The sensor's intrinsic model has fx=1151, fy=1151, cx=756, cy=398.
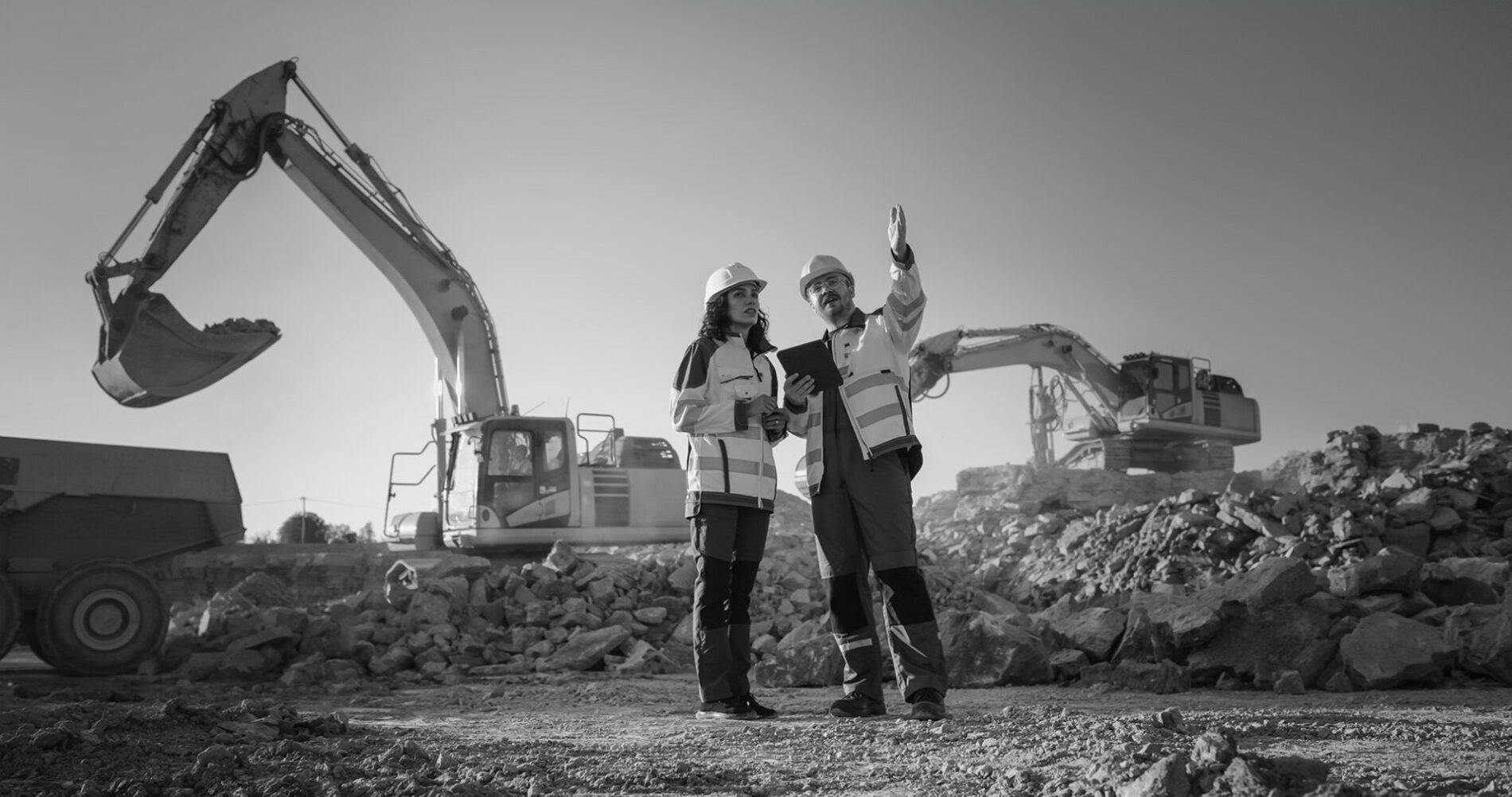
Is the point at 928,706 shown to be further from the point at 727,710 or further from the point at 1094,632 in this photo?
the point at 1094,632

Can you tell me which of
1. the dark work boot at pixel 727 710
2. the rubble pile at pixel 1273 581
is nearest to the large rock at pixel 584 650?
the rubble pile at pixel 1273 581

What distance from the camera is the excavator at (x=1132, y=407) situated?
18750 mm

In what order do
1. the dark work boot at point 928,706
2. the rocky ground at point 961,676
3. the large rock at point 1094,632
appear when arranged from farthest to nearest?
the large rock at point 1094,632 → the dark work boot at point 928,706 → the rocky ground at point 961,676

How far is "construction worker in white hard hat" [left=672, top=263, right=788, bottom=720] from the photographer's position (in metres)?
4.94

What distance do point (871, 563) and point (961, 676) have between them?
2100mm

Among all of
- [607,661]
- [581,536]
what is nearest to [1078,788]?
[607,661]

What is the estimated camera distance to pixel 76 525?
395 inches

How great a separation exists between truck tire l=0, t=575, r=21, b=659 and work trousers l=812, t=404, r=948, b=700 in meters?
7.73

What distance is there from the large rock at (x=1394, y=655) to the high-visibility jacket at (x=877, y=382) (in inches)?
113

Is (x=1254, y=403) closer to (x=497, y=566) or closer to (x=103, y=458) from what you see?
(x=497, y=566)

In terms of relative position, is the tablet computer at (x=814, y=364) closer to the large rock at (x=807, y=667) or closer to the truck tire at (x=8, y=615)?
the large rock at (x=807, y=667)

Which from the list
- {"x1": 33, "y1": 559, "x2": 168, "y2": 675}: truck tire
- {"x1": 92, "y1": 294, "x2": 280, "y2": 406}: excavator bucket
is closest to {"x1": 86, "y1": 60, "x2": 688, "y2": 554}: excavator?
{"x1": 92, "y1": 294, "x2": 280, "y2": 406}: excavator bucket

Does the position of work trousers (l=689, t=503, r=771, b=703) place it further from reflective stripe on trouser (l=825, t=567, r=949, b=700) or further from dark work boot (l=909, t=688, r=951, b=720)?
dark work boot (l=909, t=688, r=951, b=720)

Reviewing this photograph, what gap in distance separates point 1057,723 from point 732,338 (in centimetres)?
221
